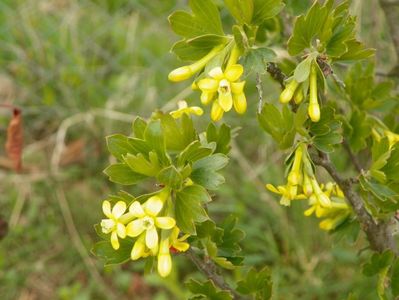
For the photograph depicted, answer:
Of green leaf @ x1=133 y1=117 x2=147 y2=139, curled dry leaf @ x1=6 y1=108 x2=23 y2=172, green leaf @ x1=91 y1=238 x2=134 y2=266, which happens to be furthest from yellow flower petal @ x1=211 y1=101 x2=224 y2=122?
curled dry leaf @ x1=6 y1=108 x2=23 y2=172

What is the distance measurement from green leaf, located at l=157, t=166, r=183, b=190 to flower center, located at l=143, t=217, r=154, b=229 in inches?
2.1

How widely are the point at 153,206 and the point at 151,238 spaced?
4cm

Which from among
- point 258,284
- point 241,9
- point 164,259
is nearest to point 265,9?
point 241,9

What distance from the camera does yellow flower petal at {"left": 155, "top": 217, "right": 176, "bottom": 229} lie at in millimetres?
726

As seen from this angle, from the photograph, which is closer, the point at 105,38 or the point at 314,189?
the point at 314,189

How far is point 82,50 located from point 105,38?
191mm

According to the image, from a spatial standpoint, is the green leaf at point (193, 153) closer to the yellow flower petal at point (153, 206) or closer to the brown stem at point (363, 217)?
the yellow flower petal at point (153, 206)

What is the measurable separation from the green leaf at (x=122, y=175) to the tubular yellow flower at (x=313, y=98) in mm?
244

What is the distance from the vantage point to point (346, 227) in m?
1.06

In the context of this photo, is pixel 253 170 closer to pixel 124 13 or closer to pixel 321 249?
pixel 321 249

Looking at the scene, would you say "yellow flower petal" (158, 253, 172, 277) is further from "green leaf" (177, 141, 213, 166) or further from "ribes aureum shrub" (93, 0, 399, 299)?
"green leaf" (177, 141, 213, 166)

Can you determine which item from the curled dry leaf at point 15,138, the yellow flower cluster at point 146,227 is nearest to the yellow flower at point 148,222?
the yellow flower cluster at point 146,227

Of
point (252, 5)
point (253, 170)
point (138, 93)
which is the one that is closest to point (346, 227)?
→ point (252, 5)

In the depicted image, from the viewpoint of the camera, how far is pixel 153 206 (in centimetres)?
74
